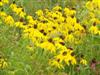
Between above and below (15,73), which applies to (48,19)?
above

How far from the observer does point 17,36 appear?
15.5 ft

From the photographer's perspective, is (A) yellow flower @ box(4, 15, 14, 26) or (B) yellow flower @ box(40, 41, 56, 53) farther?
(A) yellow flower @ box(4, 15, 14, 26)

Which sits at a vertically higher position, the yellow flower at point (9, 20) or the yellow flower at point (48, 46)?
the yellow flower at point (9, 20)

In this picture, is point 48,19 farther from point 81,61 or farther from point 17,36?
point 81,61

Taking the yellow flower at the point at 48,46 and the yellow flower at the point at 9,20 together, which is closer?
the yellow flower at the point at 48,46

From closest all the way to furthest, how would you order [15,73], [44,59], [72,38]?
[15,73] → [44,59] → [72,38]

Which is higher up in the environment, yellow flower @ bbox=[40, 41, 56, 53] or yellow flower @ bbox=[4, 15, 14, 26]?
yellow flower @ bbox=[4, 15, 14, 26]

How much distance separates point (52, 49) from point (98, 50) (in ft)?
2.45

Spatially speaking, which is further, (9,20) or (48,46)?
(9,20)

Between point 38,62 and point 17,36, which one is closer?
point 38,62

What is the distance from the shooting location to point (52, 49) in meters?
4.05

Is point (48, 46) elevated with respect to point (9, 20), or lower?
lower

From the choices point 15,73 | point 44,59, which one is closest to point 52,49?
point 44,59

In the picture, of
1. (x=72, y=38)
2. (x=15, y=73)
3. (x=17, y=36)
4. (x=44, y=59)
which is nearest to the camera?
(x=15, y=73)
